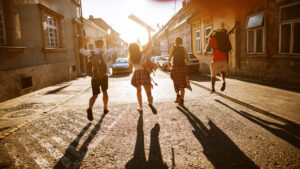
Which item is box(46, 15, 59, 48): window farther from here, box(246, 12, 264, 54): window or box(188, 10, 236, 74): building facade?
box(246, 12, 264, 54): window

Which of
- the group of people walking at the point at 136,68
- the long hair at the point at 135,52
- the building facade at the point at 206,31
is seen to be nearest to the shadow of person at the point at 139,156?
the group of people walking at the point at 136,68

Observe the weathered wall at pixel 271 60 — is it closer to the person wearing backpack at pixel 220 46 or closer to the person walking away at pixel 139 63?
the person wearing backpack at pixel 220 46

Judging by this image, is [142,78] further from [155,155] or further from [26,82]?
[26,82]

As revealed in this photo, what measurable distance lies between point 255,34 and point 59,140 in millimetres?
10583

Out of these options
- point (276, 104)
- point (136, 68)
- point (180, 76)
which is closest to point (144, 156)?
point (136, 68)

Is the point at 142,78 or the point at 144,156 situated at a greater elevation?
the point at 142,78

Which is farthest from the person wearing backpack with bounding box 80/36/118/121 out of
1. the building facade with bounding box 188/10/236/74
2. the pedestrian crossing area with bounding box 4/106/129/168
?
the building facade with bounding box 188/10/236/74

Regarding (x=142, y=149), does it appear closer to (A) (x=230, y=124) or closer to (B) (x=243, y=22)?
(A) (x=230, y=124)

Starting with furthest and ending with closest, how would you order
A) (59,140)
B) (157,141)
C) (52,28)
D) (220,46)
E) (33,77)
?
(52,28)
(33,77)
(220,46)
(59,140)
(157,141)

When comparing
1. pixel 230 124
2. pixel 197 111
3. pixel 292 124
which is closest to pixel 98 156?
pixel 230 124

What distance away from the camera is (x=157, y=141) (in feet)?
11.4

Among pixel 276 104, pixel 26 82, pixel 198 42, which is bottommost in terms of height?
pixel 276 104

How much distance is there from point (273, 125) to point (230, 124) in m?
0.81

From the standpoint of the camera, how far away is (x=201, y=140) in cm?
345
